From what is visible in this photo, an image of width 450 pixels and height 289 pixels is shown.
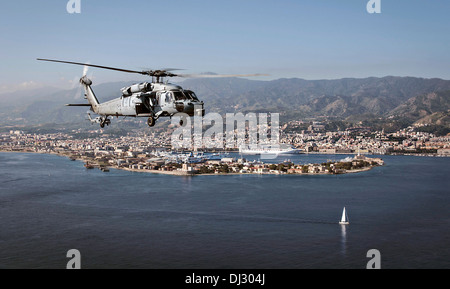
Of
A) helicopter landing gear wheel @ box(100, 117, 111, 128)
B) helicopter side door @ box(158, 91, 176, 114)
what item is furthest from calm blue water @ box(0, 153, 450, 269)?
helicopter side door @ box(158, 91, 176, 114)

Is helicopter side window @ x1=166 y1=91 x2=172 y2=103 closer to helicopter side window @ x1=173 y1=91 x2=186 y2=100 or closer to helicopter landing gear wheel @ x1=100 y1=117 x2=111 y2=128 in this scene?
helicopter side window @ x1=173 y1=91 x2=186 y2=100

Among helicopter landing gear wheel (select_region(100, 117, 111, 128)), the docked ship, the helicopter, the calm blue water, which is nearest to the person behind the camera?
the helicopter

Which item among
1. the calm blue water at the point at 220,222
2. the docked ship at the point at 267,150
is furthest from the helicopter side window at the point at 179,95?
the docked ship at the point at 267,150

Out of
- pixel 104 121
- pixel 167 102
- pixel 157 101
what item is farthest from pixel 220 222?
pixel 167 102

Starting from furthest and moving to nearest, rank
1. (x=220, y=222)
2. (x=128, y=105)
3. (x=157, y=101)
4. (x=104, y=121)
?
(x=220, y=222)
(x=104, y=121)
(x=128, y=105)
(x=157, y=101)

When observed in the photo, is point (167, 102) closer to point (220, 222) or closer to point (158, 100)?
point (158, 100)

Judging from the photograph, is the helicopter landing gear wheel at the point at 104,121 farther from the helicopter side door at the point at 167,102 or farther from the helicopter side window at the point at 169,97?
the helicopter side window at the point at 169,97
